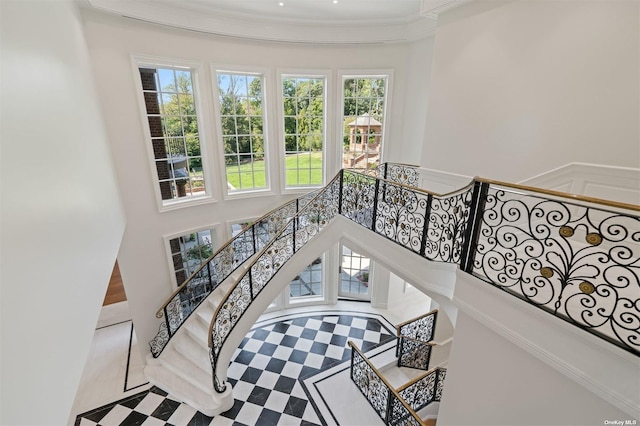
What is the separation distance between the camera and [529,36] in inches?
152

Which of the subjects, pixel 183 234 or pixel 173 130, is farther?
pixel 183 234

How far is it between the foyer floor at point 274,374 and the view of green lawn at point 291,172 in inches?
147

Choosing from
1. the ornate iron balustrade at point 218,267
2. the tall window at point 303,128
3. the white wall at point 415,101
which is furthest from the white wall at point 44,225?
the white wall at point 415,101

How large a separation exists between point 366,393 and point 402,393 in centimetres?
74

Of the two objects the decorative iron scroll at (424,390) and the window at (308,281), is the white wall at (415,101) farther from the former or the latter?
the decorative iron scroll at (424,390)

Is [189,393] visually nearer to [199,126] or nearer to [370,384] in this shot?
[370,384]

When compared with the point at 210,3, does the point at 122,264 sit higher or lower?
lower

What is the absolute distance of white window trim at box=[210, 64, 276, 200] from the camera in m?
6.26

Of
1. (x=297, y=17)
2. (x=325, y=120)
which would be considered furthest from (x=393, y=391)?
(x=297, y=17)

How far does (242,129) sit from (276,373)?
5629mm

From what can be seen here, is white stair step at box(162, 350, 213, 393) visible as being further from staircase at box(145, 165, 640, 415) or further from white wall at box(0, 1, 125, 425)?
white wall at box(0, 1, 125, 425)

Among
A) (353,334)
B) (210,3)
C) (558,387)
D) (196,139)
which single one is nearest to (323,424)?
(353,334)

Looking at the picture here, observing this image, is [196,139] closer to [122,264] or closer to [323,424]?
[122,264]

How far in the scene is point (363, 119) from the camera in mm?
7387
